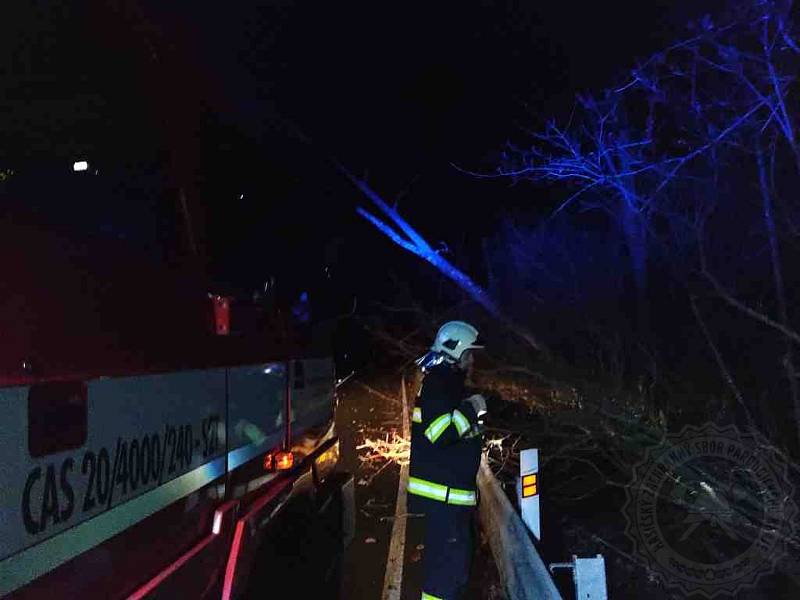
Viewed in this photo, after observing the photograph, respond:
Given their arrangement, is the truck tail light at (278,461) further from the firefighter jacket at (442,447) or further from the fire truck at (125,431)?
the firefighter jacket at (442,447)

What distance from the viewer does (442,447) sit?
12.7ft

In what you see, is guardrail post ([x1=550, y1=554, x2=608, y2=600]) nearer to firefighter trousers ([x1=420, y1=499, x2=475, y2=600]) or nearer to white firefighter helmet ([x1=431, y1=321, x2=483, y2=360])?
firefighter trousers ([x1=420, y1=499, x2=475, y2=600])

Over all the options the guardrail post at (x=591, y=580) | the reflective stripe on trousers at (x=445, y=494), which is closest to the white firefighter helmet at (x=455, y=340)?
the reflective stripe on trousers at (x=445, y=494)

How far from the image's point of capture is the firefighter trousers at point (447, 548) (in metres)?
3.91

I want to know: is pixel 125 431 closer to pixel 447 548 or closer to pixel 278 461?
pixel 278 461

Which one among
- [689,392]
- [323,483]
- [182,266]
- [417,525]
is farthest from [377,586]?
[689,392]

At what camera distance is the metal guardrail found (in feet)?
13.1

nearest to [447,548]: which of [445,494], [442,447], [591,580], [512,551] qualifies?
[445,494]

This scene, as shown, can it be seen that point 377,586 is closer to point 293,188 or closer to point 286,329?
point 286,329

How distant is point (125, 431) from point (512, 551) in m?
3.37

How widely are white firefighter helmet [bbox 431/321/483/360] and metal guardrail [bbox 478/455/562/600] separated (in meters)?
1.26

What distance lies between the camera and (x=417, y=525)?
293 inches

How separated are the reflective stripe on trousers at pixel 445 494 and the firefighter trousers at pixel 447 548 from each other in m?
0.03

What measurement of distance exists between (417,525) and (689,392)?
18.9 ft
